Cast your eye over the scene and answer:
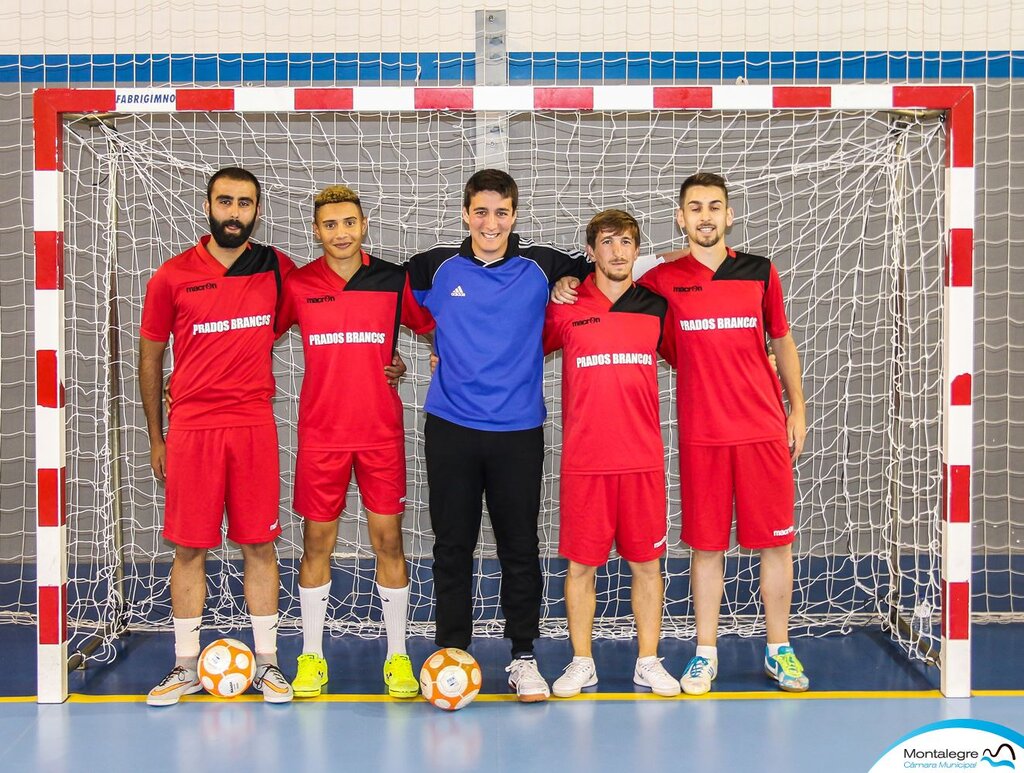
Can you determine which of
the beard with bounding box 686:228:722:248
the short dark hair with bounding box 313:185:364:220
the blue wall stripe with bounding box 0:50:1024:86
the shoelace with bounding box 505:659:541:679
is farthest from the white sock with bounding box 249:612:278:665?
the blue wall stripe with bounding box 0:50:1024:86

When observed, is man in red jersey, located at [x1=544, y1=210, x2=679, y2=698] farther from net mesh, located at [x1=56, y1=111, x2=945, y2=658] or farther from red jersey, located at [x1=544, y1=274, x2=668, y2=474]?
net mesh, located at [x1=56, y1=111, x2=945, y2=658]

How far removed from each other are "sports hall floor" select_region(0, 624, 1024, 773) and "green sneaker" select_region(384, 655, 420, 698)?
6 cm

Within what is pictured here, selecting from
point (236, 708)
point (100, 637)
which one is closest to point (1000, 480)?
point (236, 708)

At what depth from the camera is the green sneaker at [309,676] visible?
12.1 ft

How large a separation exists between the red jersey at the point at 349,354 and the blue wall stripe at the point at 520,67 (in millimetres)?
2127

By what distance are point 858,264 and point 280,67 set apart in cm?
347

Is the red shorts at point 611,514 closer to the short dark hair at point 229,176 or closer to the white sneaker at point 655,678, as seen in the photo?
the white sneaker at point 655,678

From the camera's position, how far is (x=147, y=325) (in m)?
3.69

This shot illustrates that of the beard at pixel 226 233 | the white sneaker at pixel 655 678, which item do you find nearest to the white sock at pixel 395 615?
the white sneaker at pixel 655 678

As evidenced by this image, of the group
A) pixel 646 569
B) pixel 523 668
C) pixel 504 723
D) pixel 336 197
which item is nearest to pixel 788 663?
pixel 646 569

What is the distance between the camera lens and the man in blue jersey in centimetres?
361

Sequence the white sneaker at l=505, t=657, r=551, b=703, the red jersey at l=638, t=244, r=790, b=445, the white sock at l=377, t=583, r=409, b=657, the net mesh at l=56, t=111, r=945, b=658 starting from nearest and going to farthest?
1. the white sneaker at l=505, t=657, r=551, b=703
2. the red jersey at l=638, t=244, r=790, b=445
3. the white sock at l=377, t=583, r=409, b=657
4. the net mesh at l=56, t=111, r=945, b=658

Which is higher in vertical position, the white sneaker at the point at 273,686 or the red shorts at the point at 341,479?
the red shorts at the point at 341,479

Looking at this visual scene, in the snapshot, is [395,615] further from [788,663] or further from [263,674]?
[788,663]
